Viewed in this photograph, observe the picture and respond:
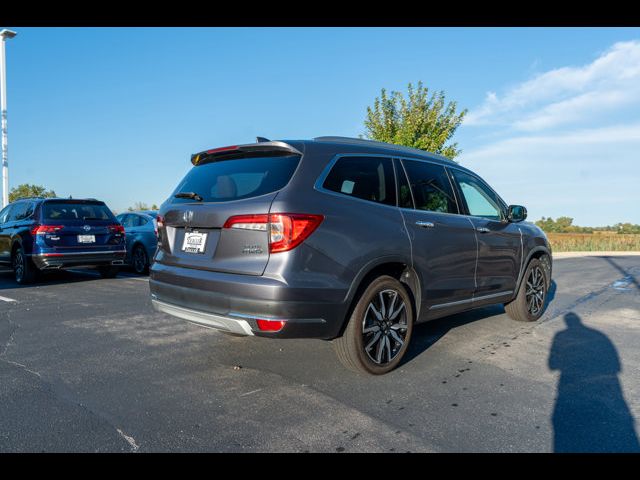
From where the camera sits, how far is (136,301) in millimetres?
6973

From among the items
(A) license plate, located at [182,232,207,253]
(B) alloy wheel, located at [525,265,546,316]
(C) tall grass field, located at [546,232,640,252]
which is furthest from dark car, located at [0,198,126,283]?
(C) tall grass field, located at [546,232,640,252]

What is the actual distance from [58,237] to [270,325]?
696 centimetres

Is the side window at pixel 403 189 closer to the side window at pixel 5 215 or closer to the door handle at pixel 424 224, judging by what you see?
the door handle at pixel 424 224

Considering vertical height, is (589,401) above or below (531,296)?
below

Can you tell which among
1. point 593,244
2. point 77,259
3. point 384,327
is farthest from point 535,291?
point 593,244

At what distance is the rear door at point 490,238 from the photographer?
4.90 meters

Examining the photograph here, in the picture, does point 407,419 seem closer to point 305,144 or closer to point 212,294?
point 212,294

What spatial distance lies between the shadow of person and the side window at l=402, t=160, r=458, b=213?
1767 millimetres

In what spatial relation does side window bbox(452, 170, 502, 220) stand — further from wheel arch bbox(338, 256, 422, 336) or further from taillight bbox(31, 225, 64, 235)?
taillight bbox(31, 225, 64, 235)

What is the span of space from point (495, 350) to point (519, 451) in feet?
6.89

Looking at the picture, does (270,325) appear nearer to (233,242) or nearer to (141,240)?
(233,242)

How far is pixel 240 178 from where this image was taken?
11.7 ft

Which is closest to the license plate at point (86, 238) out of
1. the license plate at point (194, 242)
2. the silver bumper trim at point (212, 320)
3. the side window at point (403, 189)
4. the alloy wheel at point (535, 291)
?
the silver bumper trim at point (212, 320)

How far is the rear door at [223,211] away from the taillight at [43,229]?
18.1ft
